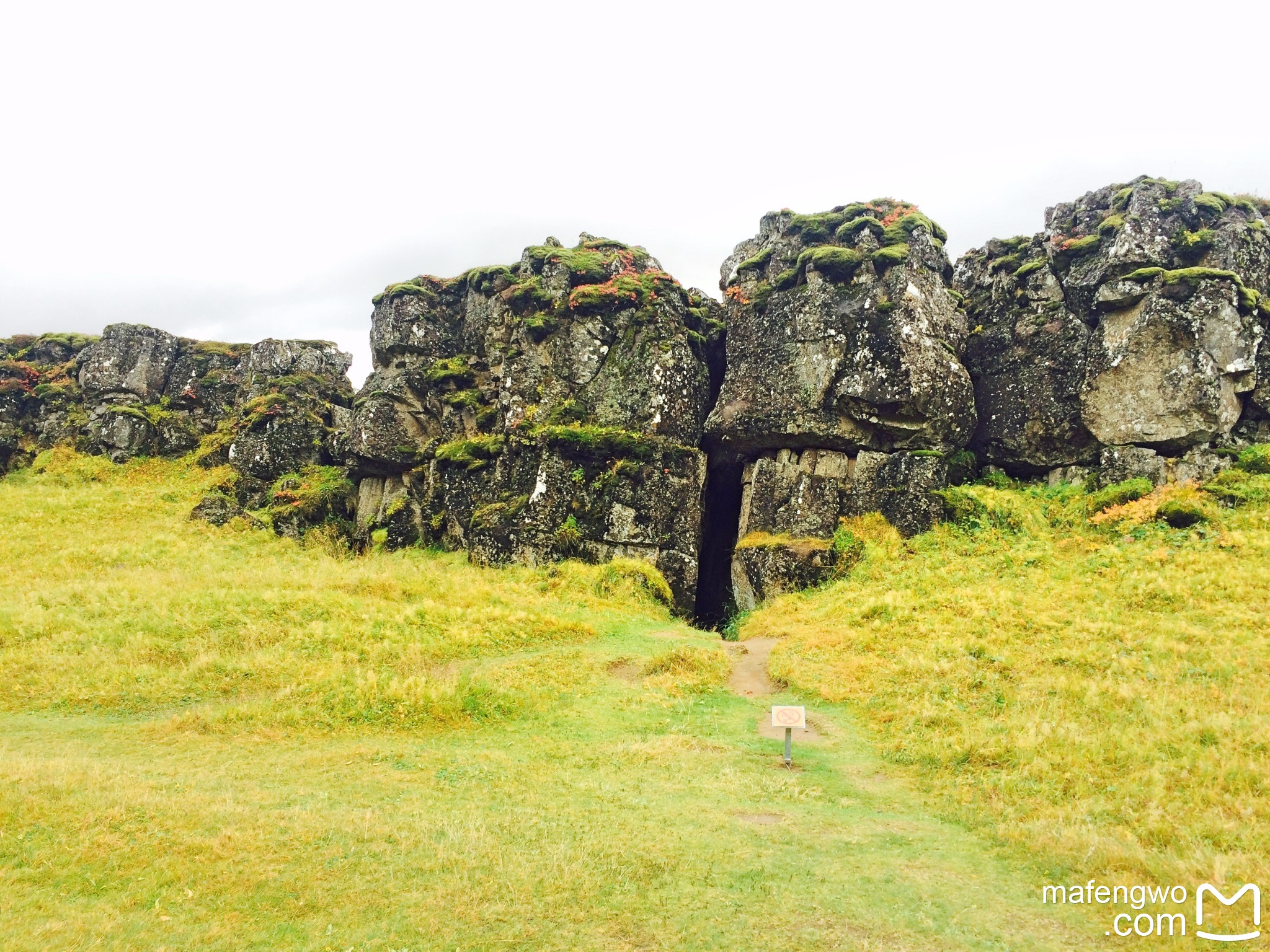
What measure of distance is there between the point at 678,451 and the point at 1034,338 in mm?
16567

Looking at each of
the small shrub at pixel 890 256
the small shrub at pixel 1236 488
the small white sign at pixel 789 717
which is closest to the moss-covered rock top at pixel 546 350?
the small shrub at pixel 890 256

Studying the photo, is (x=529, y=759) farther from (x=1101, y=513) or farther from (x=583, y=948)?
(x=1101, y=513)

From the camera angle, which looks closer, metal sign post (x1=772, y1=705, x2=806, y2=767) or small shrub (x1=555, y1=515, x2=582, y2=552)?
metal sign post (x1=772, y1=705, x2=806, y2=767)

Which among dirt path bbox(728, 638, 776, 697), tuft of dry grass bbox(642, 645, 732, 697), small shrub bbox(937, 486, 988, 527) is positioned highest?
small shrub bbox(937, 486, 988, 527)

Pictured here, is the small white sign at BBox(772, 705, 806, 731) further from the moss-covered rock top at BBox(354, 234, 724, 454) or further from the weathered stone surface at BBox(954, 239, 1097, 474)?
the weathered stone surface at BBox(954, 239, 1097, 474)

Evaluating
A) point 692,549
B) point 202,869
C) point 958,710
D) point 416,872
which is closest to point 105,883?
point 202,869

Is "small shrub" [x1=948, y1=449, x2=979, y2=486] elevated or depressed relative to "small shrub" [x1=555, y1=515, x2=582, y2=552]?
elevated

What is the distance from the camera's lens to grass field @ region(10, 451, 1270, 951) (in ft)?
25.4

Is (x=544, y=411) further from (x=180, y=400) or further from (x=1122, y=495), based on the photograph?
(x=180, y=400)

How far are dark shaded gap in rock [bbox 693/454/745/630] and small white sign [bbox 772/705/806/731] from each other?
1877cm

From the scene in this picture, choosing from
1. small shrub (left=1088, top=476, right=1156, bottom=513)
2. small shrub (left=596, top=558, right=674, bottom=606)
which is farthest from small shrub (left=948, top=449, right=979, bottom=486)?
small shrub (left=596, top=558, right=674, bottom=606)

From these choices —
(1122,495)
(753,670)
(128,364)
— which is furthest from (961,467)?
(128,364)

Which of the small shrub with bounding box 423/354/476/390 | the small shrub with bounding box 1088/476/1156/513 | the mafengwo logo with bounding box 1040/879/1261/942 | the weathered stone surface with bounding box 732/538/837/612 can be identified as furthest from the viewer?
the small shrub with bounding box 423/354/476/390

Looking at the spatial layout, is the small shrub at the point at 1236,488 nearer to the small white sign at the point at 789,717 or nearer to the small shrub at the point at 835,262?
the small shrub at the point at 835,262
